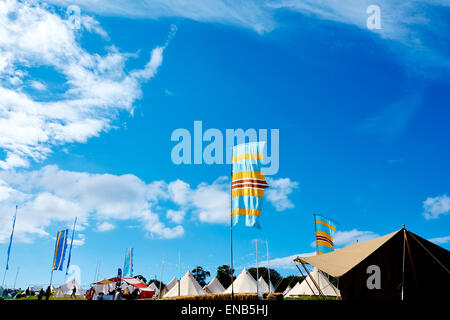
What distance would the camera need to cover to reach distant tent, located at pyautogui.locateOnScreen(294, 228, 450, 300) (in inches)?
441

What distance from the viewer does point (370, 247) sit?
12.4 metres

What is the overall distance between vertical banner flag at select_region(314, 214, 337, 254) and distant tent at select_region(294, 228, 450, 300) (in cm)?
1305

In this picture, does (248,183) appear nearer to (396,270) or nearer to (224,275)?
(396,270)

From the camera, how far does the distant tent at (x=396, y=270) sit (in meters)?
11.2

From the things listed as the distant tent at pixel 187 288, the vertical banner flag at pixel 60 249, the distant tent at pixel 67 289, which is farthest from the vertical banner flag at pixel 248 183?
the distant tent at pixel 67 289

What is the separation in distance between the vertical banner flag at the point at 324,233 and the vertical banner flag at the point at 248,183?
9364 mm

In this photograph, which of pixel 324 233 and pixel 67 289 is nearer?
pixel 324 233

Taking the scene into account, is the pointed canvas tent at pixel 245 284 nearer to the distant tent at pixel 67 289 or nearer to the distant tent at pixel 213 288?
the distant tent at pixel 213 288

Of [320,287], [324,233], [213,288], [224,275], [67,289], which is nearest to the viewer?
[324,233]

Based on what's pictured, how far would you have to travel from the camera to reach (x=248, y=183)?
1844cm

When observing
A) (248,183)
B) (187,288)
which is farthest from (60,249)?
(248,183)

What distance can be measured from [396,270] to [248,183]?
8861 millimetres
